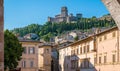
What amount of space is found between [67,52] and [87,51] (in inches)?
646

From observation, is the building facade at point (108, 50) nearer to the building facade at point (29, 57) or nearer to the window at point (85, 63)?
the window at point (85, 63)

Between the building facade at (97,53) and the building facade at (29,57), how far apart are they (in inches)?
304

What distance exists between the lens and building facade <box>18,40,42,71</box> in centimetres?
5788

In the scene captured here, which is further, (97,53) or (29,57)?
(29,57)

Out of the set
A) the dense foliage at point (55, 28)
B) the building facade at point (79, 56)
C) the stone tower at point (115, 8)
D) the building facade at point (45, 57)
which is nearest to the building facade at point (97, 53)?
the building facade at point (79, 56)

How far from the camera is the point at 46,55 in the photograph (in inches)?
2913

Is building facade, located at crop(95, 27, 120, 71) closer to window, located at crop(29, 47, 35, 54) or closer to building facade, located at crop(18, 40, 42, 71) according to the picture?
building facade, located at crop(18, 40, 42, 71)

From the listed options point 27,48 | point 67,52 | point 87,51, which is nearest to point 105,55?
point 87,51

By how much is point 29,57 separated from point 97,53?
16.4 metres

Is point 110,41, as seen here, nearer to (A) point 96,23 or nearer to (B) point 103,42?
(B) point 103,42

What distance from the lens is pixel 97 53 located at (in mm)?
46562

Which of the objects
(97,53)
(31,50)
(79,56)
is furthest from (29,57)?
(97,53)

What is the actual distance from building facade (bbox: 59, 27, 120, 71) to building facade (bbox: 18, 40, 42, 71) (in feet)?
25.3

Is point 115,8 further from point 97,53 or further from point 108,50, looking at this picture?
point 97,53
